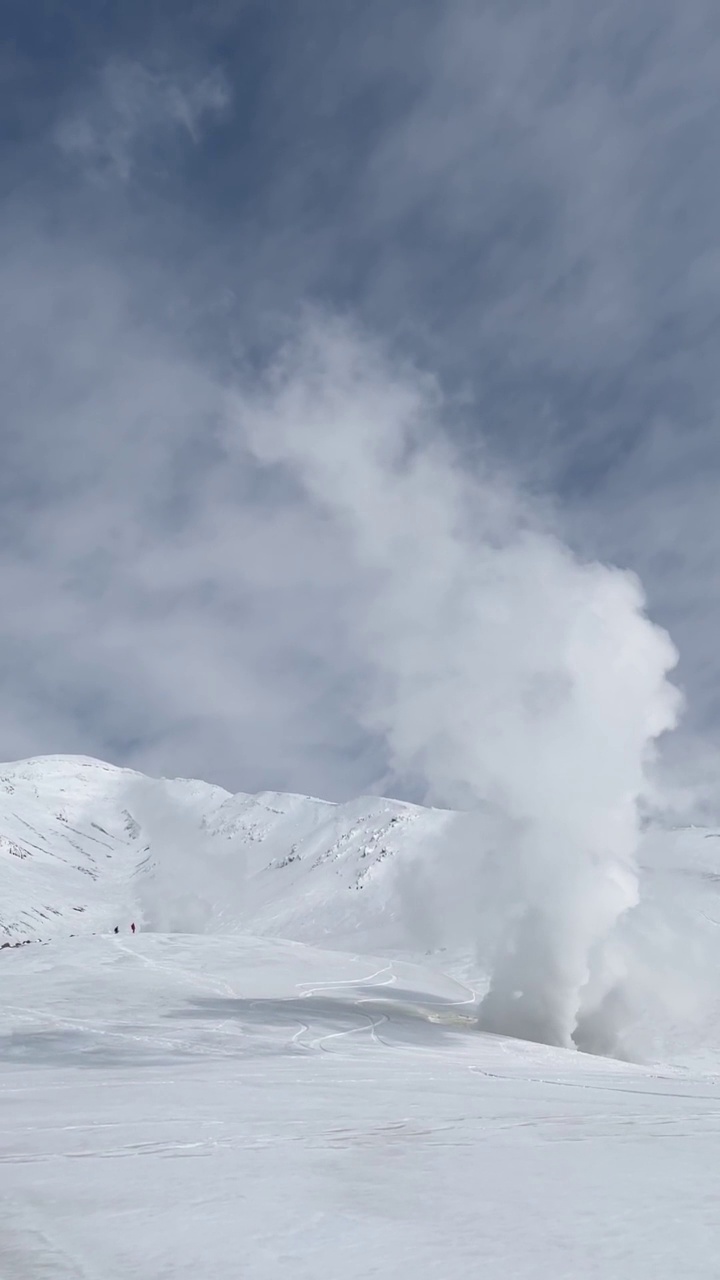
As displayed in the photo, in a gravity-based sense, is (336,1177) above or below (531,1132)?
below

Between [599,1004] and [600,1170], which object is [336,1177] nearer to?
[600,1170]

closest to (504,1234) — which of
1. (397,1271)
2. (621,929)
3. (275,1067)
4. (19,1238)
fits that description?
(397,1271)

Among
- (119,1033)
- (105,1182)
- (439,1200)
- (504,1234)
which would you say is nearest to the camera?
(504,1234)

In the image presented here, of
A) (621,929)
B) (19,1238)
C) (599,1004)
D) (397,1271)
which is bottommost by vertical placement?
(19,1238)

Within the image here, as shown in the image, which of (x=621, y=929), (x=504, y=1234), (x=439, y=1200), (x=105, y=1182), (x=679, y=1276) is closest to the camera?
(x=679, y=1276)

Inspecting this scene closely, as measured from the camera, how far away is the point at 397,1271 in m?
7.41

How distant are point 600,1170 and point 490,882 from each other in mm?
62436

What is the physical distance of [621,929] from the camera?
68.5 metres

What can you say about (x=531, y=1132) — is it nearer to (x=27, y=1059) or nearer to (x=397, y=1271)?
(x=397, y=1271)

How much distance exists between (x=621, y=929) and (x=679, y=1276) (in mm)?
65824

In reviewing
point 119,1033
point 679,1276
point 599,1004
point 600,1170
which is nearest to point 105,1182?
point 600,1170

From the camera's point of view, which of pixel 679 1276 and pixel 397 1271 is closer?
pixel 679 1276

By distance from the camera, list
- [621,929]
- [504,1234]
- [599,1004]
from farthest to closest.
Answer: [621,929] → [599,1004] → [504,1234]

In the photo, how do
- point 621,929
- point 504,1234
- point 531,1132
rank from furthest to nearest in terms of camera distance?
point 621,929, point 531,1132, point 504,1234
